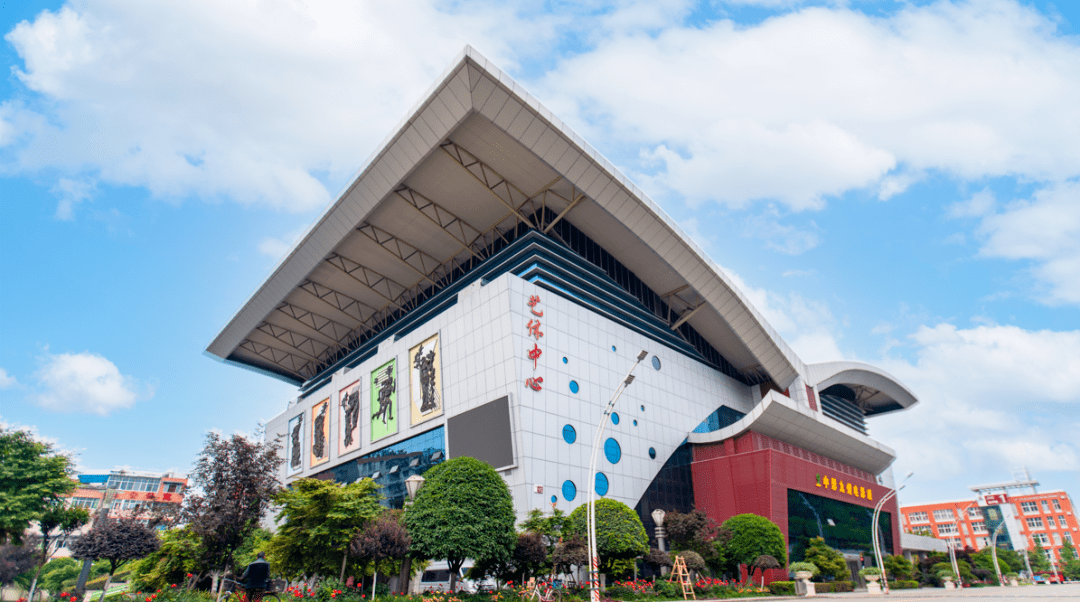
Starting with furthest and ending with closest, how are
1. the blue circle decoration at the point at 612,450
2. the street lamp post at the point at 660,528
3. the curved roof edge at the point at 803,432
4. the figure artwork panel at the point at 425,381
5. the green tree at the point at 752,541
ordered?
the curved roof edge at the point at 803,432, the figure artwork panel at the point at 425,381, the blue circle decoration at the point at 612,450, the green tree at the point at 752,541, the street lamp post at the point at 660,528

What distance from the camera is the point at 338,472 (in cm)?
4572

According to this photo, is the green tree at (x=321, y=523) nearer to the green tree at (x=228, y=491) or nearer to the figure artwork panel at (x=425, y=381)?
the green tree at (x=228, y=491)

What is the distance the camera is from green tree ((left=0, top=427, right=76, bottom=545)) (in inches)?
1201

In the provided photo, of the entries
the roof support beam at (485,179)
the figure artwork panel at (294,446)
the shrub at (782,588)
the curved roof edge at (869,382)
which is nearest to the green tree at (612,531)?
the shrub at (782,588)

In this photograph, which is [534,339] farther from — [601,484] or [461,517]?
[461,517]

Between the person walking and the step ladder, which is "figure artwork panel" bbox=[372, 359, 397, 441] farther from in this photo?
the person walking

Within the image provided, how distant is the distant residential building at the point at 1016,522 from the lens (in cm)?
10062

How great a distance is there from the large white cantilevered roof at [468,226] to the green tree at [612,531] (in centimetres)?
1783

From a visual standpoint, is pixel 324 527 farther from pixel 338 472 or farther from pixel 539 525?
pixel 338 472

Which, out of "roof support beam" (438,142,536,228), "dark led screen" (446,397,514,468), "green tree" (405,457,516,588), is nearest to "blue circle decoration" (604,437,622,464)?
"dark led screen" (446,397,514,468)

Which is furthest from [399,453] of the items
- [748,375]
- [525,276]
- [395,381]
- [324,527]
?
[748,375]

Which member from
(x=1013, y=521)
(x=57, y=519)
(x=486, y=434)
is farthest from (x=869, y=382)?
(x=1013, y=521)

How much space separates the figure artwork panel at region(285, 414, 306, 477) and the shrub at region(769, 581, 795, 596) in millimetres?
36950

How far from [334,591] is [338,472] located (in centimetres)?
2892
